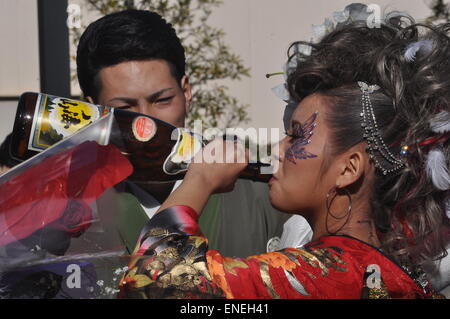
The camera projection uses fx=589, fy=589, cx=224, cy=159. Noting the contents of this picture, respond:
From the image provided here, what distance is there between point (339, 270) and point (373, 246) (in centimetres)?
13

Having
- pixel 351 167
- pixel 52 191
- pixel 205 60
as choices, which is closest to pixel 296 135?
pixel 351 167

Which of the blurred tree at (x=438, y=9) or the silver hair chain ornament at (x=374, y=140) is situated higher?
the blurred tree at (x=438, y=9)

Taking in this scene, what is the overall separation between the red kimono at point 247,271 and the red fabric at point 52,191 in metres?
0.15

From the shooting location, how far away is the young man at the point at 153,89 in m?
1.75

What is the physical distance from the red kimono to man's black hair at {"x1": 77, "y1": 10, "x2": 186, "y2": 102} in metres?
0.84

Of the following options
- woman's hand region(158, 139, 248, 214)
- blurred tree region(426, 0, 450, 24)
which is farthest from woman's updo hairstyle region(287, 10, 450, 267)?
blurred tree region(426, 0, 450, 24)

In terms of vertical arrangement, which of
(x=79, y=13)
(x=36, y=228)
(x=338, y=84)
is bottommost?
(x=36, y=228)

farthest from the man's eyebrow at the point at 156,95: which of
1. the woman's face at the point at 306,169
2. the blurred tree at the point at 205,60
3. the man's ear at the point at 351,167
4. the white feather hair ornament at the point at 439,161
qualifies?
the blurred tree at the point at 205,60

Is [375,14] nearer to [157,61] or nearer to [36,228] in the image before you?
[157,61]

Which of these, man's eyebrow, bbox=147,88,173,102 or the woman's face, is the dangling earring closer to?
the woman's face

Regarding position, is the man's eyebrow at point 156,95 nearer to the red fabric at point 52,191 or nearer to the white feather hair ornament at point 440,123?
the red fabric at point 52,191

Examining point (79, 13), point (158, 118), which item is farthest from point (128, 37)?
point (79, 13)

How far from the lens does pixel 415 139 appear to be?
4.15 feet

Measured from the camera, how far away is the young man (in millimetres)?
1750
